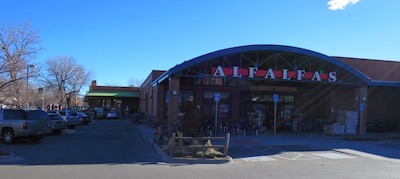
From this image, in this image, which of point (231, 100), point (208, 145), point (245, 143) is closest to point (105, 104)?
point (231, 100)

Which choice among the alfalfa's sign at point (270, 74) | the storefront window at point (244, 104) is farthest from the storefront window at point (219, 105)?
the alfalfa's sign at point (270, 74)

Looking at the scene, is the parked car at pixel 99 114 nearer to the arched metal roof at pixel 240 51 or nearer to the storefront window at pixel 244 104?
the storefront window at pixel 244 104

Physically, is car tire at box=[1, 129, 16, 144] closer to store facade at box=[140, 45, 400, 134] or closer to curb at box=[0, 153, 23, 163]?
curb at box=[0, 153, 23, 163]

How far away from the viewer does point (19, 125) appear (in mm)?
16500

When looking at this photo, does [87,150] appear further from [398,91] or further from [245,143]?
[398,91]

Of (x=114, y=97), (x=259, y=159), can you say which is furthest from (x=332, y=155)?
(x=114, y=97)

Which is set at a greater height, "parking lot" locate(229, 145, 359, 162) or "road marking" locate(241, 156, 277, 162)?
"road marking" locate(241, 156, 277, 162)

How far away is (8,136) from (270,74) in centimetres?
1388

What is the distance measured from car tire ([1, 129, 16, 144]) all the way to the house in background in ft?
148

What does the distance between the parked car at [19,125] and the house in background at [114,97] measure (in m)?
44.7

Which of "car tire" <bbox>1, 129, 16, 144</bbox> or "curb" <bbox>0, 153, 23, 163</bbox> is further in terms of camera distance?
"car tire" <bbox>1, 129, 16, 144</bbox>

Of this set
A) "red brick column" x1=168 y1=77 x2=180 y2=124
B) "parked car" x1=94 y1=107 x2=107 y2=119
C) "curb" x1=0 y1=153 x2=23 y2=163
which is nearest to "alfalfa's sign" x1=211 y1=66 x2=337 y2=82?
"red brick column" x1=168 y1=77 x2=180 y2=124

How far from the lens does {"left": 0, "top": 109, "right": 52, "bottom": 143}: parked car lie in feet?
54.1

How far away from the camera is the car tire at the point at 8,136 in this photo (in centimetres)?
1658
